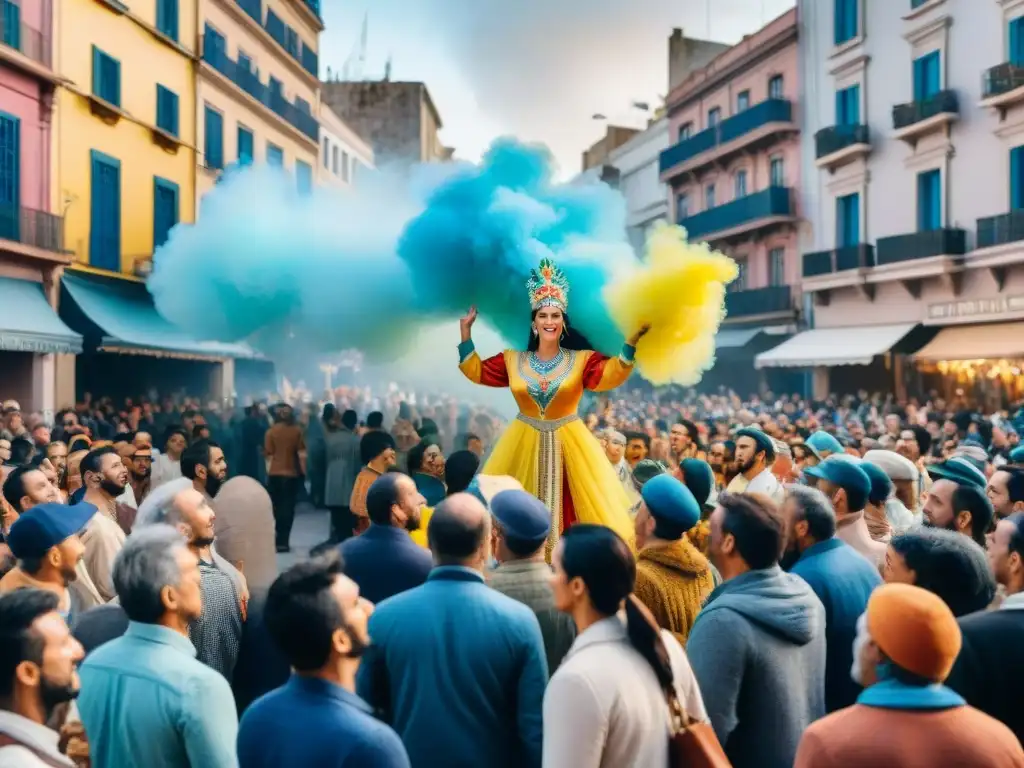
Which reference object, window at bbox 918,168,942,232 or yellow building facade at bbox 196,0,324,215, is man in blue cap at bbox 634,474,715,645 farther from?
window at bbox 918,168,942,232

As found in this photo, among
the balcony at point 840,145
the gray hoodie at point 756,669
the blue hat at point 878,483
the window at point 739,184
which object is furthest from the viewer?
the window at point 739,184

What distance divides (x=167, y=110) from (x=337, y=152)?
50.3 feet

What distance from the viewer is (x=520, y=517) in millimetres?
3469

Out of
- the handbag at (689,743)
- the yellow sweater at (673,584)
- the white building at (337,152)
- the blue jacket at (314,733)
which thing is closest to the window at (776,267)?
the white building at (337,152)

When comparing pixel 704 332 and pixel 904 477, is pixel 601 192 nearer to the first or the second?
pixel 704 332

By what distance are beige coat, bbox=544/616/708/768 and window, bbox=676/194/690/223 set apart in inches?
1312

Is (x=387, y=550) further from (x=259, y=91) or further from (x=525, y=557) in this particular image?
(x=259, y=91)

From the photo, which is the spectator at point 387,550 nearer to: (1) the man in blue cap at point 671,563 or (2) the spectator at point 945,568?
(1) the man in blue cap at point 671,563

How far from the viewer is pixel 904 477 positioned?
6.40m

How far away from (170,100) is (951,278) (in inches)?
677

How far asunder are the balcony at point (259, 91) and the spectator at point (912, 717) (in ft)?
81.0

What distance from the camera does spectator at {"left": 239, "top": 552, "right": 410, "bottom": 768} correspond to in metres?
2.30

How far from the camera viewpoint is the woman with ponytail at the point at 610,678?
2467 mm

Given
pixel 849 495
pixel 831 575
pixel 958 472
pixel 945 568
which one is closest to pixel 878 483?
pixel 958 472
